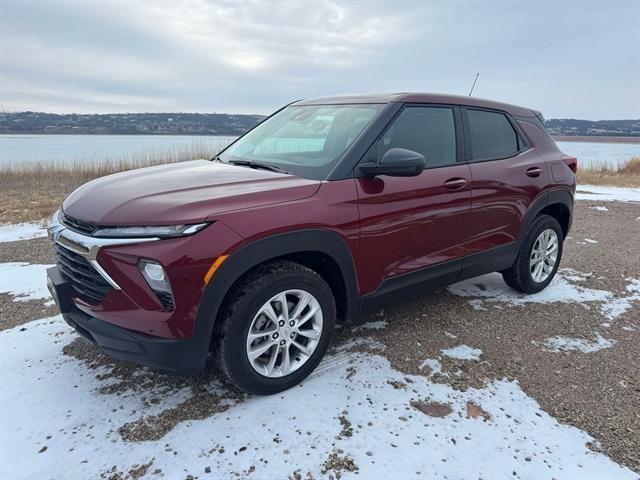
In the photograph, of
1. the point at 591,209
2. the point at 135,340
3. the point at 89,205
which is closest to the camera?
the point at 135,340

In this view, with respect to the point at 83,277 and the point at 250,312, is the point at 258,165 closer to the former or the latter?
the point at 250,312

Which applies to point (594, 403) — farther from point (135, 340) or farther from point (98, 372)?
point (98, 372)

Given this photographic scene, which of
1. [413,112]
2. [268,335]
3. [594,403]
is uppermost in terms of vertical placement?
[413,112]

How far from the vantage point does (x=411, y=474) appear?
2082 millimetres

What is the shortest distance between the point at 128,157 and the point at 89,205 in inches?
508

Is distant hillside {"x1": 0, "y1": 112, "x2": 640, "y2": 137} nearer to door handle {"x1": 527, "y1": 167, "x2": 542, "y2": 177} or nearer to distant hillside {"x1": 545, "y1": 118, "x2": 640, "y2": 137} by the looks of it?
distant hillside {"x1": 545, "y1": 118, "x2": 640, "y2": 137}

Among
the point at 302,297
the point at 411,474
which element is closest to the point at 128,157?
the point at 302,297

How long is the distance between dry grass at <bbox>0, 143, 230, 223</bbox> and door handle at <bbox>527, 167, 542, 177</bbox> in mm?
7559

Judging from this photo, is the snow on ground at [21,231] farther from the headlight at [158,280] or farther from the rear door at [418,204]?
the rear door at [418,204]

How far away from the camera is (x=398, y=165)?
2.69 meters

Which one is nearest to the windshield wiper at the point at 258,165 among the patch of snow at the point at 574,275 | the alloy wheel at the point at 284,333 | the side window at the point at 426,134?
the side window at the point at 426,134

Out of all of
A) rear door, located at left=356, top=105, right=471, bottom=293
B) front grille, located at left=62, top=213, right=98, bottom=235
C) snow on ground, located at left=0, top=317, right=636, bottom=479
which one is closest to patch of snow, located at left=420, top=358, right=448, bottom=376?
snow on ground, located at left=0, top=317, right=636, bottom=479

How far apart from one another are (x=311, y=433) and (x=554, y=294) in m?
3.11

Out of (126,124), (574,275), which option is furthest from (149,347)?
(126,124)
